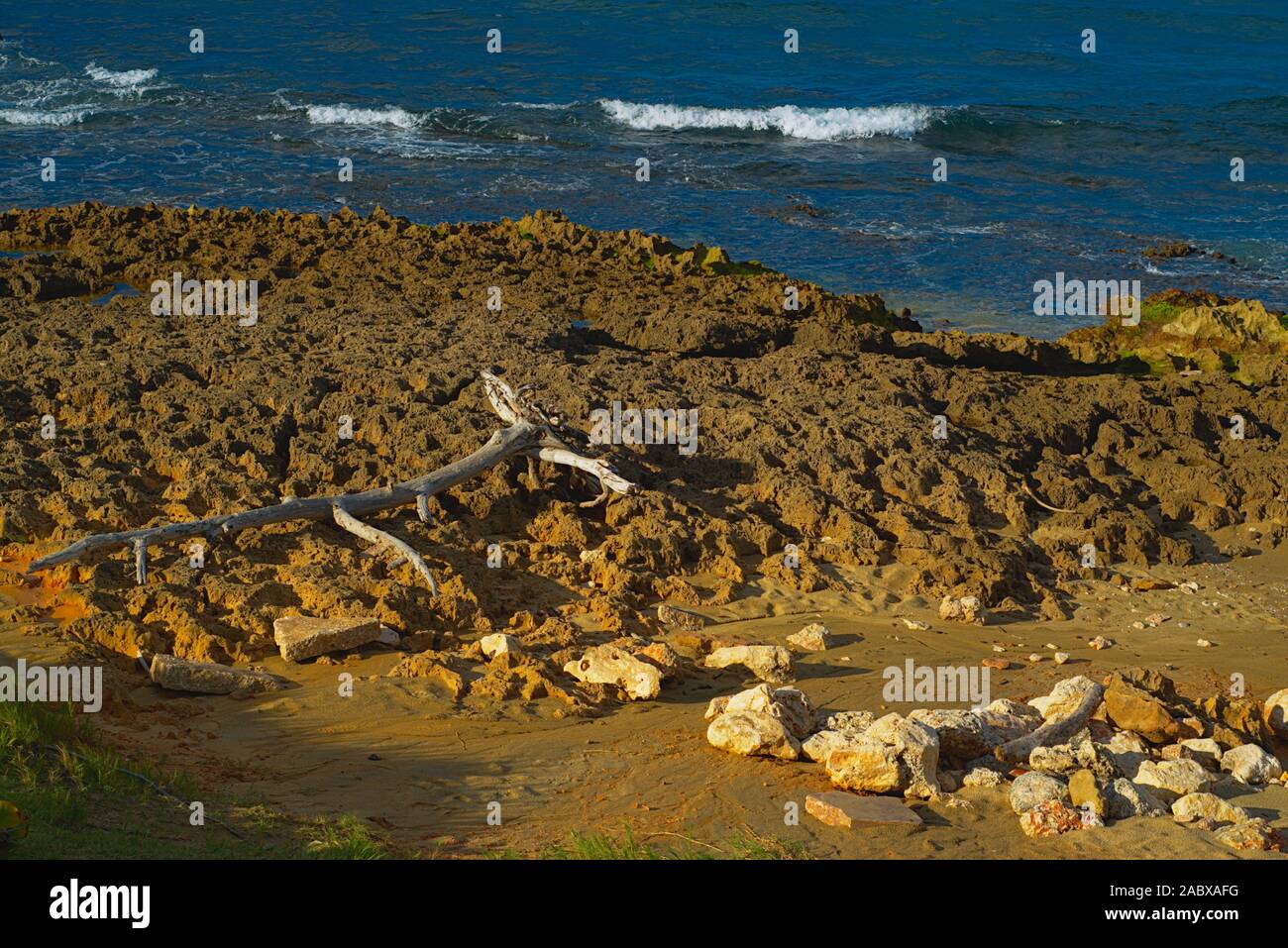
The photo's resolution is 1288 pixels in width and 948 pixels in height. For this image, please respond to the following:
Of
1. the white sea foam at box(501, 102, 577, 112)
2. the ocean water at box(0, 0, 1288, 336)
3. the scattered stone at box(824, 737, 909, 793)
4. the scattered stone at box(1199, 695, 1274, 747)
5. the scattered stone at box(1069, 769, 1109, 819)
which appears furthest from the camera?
the white sea foam at box(501, 102, 577, 112)

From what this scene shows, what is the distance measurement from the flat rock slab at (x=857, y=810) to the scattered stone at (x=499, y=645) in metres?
2.27

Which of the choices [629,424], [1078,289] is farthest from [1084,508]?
[1078,289]

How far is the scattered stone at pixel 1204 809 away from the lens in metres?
6.50

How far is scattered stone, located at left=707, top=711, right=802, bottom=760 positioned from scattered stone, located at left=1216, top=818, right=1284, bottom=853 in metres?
1.96

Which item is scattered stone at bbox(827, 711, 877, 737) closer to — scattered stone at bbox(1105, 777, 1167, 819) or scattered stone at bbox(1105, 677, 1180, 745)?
scattered stone at bbox(1105, 777, 1167, 819)

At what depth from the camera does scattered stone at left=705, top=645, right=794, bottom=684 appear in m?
8.36

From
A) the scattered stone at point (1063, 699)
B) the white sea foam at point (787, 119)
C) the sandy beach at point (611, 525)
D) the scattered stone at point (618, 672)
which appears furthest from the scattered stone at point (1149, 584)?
the white sea foam at point (787, 119)

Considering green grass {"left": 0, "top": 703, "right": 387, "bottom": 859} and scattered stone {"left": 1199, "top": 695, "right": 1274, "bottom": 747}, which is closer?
green grass {"left": 0, "top": 703, "right": 387, "bottom": 859}

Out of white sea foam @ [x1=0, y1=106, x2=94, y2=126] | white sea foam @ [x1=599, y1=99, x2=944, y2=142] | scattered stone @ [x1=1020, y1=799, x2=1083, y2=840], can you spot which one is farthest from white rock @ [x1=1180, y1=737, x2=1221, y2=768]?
white sea foam @ [x1=0, y1=106, x2=94, y2=126]

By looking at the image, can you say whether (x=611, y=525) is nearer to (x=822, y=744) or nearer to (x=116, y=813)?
(x=822, y=744)

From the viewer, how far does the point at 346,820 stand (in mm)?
6391

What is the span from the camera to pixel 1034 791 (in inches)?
259

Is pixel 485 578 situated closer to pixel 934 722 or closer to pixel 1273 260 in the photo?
pixel 934 722

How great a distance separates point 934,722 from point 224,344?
7907 mm
